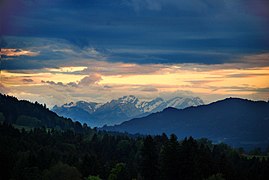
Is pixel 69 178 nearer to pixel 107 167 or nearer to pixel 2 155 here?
pixel 2 155

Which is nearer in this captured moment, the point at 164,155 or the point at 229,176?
the point at 164,155

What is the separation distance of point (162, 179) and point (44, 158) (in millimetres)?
45424

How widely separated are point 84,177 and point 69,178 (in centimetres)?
1051

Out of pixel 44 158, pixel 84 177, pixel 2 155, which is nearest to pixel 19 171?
pixel 2 155

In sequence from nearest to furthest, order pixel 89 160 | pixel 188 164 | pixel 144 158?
pixel 188 164 < pixel 144 158 < pixel 89 160

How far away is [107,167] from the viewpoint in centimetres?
17012

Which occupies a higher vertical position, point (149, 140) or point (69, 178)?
point (149, 140)

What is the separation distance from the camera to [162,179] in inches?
4973

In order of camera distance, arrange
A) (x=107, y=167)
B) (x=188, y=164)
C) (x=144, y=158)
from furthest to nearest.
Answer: (x=107, y=167) → (x=144, y=158) → (x=188, y=164)

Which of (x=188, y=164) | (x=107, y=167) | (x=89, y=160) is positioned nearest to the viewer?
(x=188, y=164)

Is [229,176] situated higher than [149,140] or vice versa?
[149,140]

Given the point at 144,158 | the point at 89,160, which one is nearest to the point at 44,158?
the point at 89,160

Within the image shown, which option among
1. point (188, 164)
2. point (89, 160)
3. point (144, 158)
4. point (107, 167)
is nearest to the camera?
point (188, 164)

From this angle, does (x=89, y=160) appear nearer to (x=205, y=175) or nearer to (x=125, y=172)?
(x=125, y=172)
